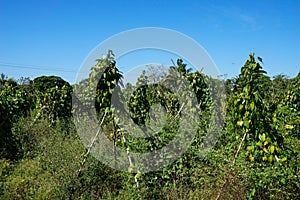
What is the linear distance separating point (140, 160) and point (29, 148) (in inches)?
117

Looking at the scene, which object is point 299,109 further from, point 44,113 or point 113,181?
point 44,113

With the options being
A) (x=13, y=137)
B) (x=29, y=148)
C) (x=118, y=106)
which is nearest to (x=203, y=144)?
(x=118, y=106)

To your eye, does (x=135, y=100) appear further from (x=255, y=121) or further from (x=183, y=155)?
(x=255, y=121)

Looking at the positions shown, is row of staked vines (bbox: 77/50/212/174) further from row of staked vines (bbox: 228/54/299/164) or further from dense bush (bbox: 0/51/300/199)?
row of staked vines (bbox: 228/54/299/164)

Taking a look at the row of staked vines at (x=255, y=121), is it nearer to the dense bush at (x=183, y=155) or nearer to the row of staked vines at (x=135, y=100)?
the dense bush at (x=183, y=155)

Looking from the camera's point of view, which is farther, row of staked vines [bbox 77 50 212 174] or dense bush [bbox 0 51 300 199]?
row of staked vines [bbox 77 50 212 174]

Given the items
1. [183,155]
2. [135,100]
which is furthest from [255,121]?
[135,100]

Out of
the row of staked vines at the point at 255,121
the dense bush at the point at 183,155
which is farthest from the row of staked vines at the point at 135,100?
the row of staked vines at the point at 255,121

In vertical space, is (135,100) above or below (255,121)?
above

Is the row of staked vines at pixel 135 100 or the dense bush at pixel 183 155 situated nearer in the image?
the dense bush at pixel 183 155

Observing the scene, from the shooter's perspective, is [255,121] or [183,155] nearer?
[255,121]

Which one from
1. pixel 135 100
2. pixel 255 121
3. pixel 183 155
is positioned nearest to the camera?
pixel 255 121

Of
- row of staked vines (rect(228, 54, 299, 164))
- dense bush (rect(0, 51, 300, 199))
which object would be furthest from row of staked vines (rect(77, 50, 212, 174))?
row of staked vines (rect(228, 54, 299, 164))

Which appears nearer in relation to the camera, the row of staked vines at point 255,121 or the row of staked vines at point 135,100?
the row of staked vines at point 255,121
